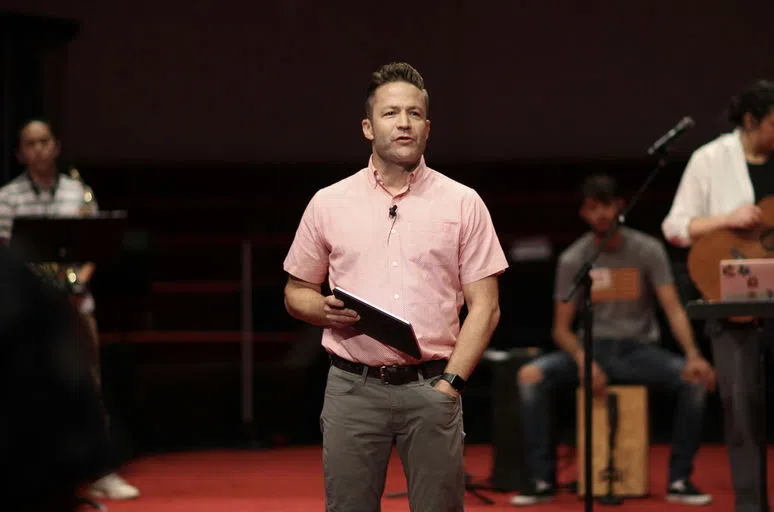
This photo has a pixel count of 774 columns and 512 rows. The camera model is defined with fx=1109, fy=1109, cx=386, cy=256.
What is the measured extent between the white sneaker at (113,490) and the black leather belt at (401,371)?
263 cm

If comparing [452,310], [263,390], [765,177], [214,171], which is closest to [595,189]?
[765,177]

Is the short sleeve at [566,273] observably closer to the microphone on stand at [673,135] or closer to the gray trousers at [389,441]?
the microphone on stand at [673,135]

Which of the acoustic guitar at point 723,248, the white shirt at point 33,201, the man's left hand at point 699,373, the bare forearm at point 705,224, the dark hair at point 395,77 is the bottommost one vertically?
the man's left hand at point 699,373

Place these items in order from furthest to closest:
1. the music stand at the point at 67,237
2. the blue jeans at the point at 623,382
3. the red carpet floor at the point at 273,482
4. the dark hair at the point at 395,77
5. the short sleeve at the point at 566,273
→ the short sleeve at the point at 566,273
the blue jeans at the point at 623,382
the red carpet floor at the point at 273,482
the music stand at the point at 67,237
the dark hair at the point at 395,77

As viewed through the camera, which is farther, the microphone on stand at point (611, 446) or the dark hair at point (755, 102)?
the microphone on stand at point (611, 446)

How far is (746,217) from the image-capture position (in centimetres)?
349

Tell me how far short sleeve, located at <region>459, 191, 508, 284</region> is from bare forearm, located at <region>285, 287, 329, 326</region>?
356 mm

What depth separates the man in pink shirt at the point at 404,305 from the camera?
8.63 ft

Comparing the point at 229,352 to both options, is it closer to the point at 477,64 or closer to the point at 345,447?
the point at 477,64

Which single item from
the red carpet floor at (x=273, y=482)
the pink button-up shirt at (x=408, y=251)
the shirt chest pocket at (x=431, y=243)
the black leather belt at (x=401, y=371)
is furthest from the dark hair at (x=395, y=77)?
the red carpet floor at (x=273, y=482)

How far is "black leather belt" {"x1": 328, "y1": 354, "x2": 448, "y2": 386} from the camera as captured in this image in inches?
104

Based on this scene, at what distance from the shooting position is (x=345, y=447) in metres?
2.66

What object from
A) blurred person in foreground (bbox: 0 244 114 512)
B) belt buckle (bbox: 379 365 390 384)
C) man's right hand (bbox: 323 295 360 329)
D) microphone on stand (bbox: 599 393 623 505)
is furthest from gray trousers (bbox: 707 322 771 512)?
blurred person in foreground (bbox: 0 244 114 512)

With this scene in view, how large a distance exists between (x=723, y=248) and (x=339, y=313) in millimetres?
1558
